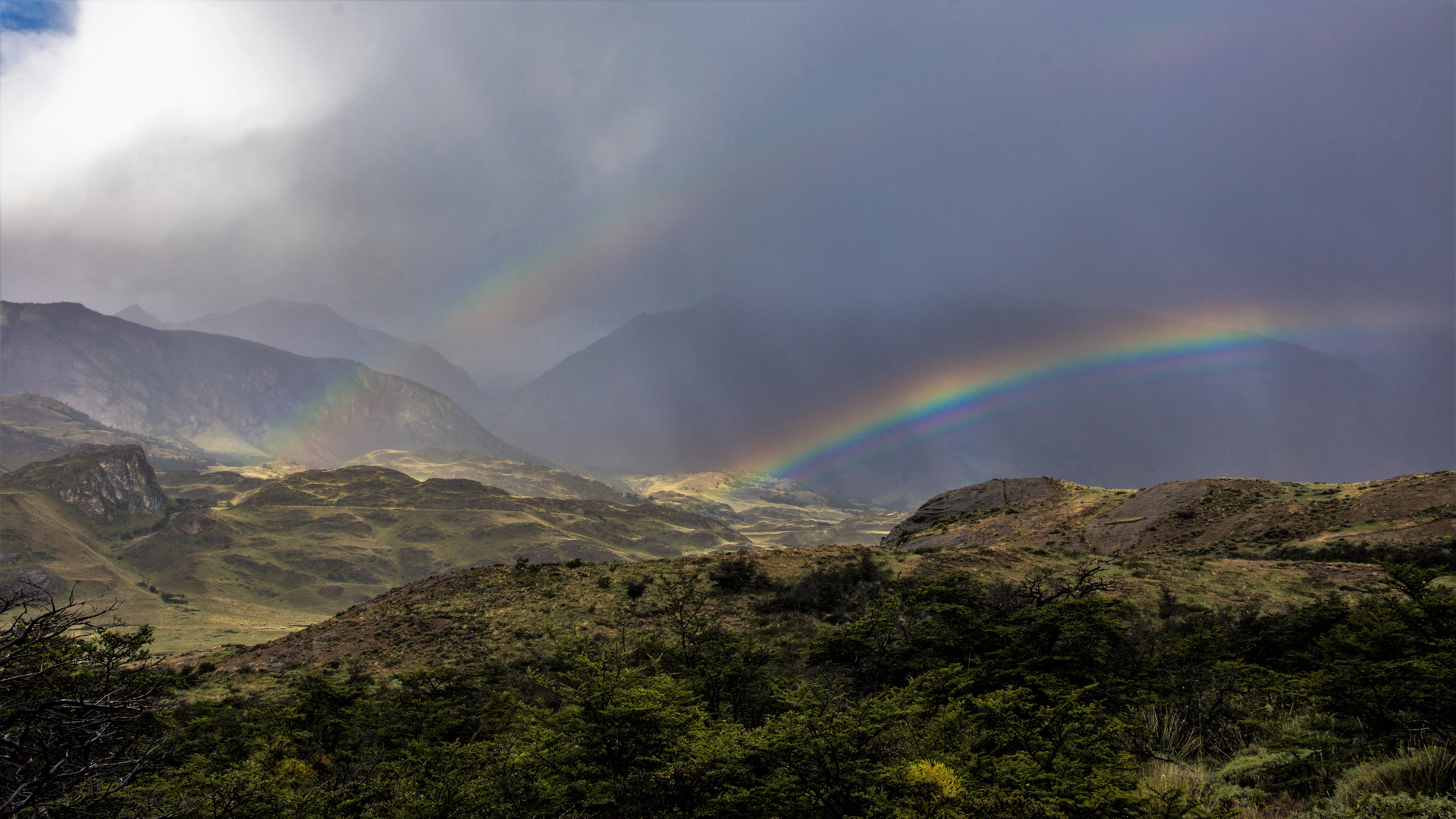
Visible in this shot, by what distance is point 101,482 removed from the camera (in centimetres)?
17238

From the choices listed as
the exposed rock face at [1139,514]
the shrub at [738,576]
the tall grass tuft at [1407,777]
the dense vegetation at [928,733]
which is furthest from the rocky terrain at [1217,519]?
the tall grass tuft at [1407,777]

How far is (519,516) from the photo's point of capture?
193750 mm

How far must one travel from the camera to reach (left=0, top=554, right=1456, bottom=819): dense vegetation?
23.7ft

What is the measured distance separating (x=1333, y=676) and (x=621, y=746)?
12.2 meters

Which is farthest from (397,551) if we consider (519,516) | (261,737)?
(261,737)

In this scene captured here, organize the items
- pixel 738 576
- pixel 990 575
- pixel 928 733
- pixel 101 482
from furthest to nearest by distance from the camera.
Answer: pixel 101 482
pixel 738 576
pixel 990 575
pixel 928 733

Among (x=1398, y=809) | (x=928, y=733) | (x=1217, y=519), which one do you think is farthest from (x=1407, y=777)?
(x=1217, y=519)

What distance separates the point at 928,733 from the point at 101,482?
249274mm

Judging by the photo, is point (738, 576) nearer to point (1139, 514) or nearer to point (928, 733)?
point (928, 733)

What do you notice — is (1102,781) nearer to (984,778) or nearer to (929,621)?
(984,778)

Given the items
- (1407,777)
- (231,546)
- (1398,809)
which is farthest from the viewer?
(231,546)

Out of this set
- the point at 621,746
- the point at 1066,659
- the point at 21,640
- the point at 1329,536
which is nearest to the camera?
the point at 21,640

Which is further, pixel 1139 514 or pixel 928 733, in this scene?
pixel 1139 514

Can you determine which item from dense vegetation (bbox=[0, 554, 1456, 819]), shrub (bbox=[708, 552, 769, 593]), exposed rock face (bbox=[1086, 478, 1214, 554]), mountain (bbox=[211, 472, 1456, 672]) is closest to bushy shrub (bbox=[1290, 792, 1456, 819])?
dense vegetation (bbox=[0, 554, 1456, 819])
